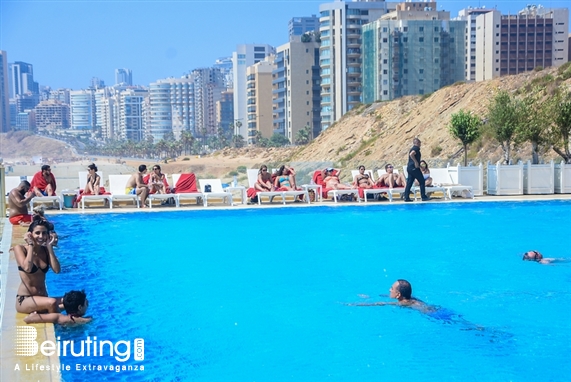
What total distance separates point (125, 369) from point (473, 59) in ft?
452

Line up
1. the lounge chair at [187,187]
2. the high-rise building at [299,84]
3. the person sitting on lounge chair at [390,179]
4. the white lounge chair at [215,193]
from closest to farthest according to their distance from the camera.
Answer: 1. the white lounge chair at [215,193]
2. the lounge chair at [187,187]
3. the person sitting on lounge chair at [390,179]
4. the high-rise building at [299,84]

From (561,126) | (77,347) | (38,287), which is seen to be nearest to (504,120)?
(561,126)

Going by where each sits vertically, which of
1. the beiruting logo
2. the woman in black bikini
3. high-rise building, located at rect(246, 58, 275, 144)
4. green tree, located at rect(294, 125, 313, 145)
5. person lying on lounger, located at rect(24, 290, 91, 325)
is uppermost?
high-rise building, located at rect(246, 58, 275, 144)

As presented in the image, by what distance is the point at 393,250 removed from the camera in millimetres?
11578

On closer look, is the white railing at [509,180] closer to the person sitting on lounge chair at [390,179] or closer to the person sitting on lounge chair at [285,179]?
the person sitting on lounge chair at [390,179]

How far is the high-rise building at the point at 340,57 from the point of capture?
3807 inches

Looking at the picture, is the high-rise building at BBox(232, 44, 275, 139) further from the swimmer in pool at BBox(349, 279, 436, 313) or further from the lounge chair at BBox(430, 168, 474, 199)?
the swimmer in pool at BBox(349, 279, 436, 313)

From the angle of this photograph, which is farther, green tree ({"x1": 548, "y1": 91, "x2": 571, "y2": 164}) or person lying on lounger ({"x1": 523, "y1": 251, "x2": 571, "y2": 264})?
green tree ({"x1": 548, "y1": 91, "x2": 571, "y2": 164})

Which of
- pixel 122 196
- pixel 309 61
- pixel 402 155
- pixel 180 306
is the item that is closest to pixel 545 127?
pixel 122 196

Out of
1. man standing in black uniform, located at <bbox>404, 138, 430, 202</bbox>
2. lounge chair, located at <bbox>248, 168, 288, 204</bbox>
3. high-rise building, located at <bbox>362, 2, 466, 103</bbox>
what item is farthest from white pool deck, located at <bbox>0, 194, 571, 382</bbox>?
high-rise building, located at <bbox>362, 2, 466, 103</bbox>

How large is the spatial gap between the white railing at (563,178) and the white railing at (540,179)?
27cm

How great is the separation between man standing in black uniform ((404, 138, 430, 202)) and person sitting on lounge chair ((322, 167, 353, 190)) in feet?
4.87

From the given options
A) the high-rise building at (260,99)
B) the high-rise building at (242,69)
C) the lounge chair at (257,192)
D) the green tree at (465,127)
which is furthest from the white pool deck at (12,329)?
the high-rise building at (242,69)

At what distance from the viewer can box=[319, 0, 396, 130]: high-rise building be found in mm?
96688
